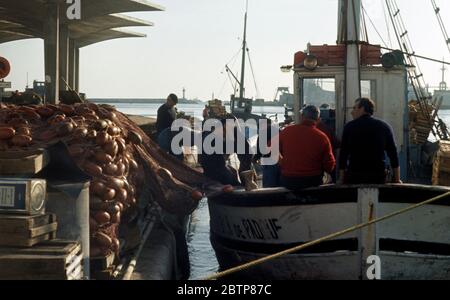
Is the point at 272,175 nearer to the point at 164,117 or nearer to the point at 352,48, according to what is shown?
the point at 352,48

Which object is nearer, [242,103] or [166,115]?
[166,115]

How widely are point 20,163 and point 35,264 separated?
119 cm

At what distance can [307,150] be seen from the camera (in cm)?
739

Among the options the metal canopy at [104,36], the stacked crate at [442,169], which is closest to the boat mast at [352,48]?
the stacked crate at [442,169]

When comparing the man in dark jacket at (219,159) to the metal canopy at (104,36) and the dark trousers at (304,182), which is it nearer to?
the dark trousers at (304,182)

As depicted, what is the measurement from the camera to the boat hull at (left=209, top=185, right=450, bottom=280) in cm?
712

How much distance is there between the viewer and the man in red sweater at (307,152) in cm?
739

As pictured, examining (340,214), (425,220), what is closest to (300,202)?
(340,214)

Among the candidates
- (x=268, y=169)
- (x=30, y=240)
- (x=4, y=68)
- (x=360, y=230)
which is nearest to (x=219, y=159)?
(x=268, y=169)

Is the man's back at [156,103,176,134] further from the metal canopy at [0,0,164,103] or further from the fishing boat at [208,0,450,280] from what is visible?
the metal canopy at [0,0,164,103]

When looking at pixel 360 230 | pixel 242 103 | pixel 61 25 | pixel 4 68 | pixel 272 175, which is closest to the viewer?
pixel 360 230

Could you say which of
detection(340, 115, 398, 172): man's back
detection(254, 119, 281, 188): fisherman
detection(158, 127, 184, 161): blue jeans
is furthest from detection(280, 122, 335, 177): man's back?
detection(158, 127, 184, 161): blue jeans

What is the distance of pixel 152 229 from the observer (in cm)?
972

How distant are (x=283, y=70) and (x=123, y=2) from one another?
1691 cm
